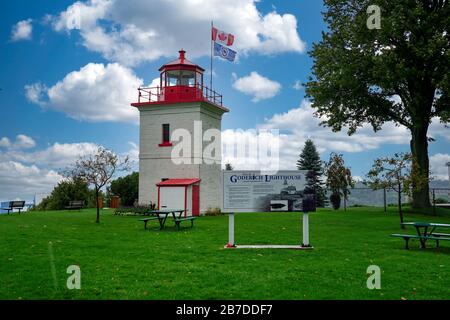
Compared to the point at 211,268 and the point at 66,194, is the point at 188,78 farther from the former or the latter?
the point at 211,268

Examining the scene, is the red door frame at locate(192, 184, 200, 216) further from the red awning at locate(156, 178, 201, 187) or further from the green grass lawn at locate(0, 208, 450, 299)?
the green grass lawn at locate(0, 208, 450, 299)

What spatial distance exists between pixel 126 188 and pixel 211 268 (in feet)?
111

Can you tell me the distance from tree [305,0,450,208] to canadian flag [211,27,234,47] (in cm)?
616

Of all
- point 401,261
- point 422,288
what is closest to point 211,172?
point 401,261

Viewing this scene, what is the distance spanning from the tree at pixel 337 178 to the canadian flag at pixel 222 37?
44.5 feet

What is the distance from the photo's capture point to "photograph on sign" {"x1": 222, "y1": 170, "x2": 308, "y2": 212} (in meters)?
14.0

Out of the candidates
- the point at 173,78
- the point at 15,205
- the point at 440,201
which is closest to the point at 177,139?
the point at 173,78

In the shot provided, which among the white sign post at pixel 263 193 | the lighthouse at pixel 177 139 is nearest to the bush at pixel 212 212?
the lighthouse at pixel 177 139

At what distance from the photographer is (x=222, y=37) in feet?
110

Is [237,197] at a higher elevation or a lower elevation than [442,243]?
higher

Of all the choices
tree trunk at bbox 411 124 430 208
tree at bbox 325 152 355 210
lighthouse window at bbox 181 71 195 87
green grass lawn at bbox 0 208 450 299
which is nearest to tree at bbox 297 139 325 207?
tree at bbox 325 152 355 210

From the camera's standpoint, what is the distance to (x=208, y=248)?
1358 centimetres
